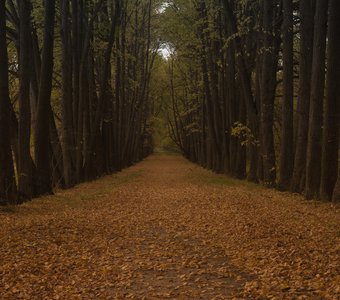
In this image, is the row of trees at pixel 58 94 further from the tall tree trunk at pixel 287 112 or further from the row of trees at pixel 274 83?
the tall tree trunk at pixel 287 112

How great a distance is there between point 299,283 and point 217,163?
2367cm

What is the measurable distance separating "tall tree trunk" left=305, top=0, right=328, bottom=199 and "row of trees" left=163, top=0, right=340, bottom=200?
26 millimetres

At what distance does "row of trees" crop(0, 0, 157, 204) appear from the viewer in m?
13.4

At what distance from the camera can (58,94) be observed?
28828 millimetres

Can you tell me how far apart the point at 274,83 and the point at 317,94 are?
17.2 ft

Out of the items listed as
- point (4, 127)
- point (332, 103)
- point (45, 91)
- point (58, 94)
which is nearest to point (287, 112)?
point (332, 103)

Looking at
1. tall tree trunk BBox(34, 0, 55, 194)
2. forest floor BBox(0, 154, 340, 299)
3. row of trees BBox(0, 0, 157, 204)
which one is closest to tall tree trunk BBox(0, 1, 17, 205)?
row of trees BBox(0, 0, 157, 204)

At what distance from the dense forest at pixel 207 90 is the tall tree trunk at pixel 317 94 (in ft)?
0.09

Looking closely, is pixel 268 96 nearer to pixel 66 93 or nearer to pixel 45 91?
pixel 66 93

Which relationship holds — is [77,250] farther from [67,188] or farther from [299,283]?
[67,188]

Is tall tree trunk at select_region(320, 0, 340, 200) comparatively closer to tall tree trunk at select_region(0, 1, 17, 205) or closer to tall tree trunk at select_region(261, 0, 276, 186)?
tall tree trunk at select_region(261, 0, 276, 186)

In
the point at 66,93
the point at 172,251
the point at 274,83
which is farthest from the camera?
the point at 66,93

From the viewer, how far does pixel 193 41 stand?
28.2 meters

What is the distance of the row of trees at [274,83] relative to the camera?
12711mm
